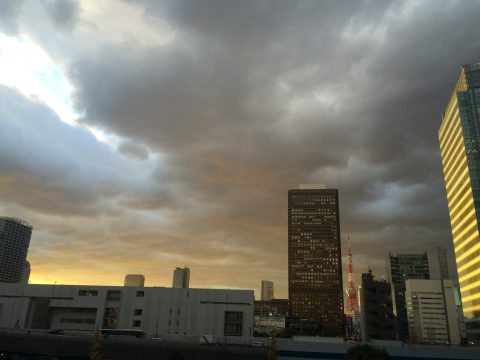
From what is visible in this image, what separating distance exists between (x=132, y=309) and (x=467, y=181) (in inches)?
5406

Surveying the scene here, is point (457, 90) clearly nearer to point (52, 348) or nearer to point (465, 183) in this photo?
point (465, 183)

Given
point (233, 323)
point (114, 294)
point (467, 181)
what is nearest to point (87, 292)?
point (114, 294)

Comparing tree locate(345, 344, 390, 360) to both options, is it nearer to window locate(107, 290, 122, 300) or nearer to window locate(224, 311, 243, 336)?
window locate(224, 311, 243, 336)

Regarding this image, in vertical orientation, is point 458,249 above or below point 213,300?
above

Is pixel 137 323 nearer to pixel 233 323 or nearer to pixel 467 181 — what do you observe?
pixel 233 323

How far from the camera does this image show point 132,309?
123375mm

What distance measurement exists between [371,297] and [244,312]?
100612 millimetres

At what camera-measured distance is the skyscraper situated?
160 meters

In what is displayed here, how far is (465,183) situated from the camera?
16525 cm

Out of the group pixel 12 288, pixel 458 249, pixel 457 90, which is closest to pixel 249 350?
pixel 12 288

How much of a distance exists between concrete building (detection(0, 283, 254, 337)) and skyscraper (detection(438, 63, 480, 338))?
10007cm

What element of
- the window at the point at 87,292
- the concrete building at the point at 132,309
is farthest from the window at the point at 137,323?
the window at the point at 87,292

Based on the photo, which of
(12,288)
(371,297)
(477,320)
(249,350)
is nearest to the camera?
(249,350)

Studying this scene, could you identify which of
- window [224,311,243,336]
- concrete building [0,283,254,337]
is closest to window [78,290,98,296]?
concrete building [0,283,254,337]
